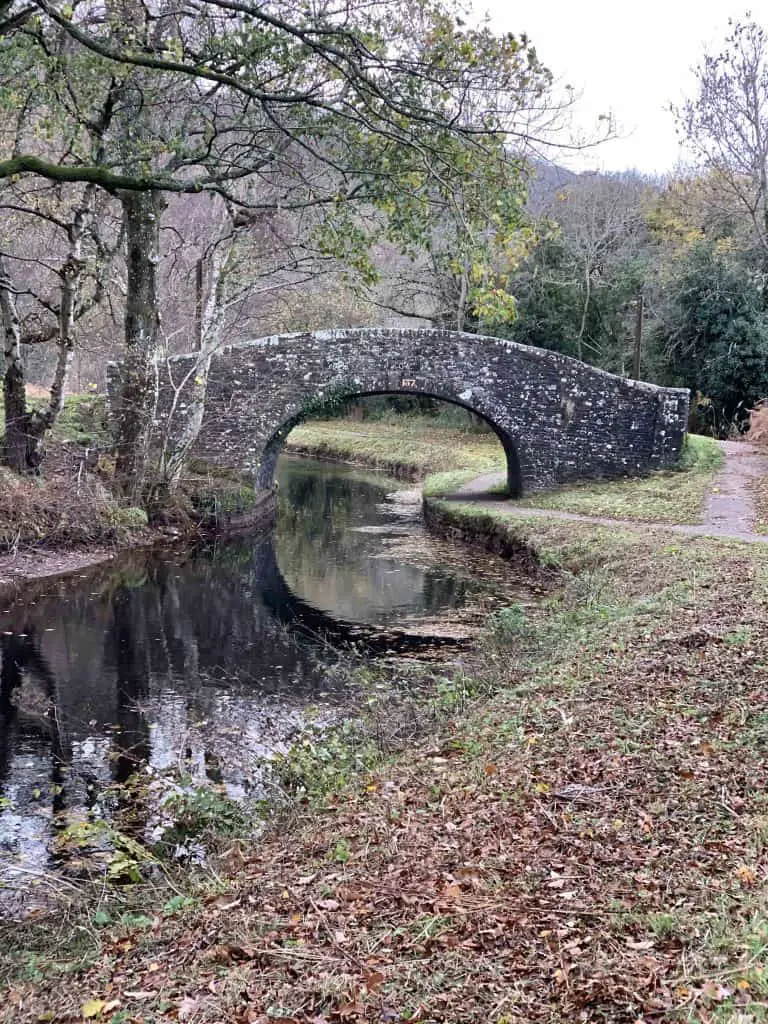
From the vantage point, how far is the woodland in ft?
23.2

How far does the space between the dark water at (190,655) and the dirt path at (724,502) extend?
202 cm

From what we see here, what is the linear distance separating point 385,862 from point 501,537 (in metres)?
12.3

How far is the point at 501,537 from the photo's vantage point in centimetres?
1631

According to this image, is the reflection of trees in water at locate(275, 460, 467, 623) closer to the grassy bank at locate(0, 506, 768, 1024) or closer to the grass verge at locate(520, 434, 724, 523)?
the grass verge at locate(520, 434, 724, 523)

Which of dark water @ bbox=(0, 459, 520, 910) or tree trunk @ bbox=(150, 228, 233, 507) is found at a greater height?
tree trunk @ bbox=(150, 228, 233, 507)

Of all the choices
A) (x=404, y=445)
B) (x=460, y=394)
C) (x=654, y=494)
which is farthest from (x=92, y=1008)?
(x=404, y=445)

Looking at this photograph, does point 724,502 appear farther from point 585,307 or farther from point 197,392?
point 585,307

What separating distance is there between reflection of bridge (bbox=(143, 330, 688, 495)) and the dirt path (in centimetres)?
131

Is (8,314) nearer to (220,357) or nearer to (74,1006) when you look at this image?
(220,357)

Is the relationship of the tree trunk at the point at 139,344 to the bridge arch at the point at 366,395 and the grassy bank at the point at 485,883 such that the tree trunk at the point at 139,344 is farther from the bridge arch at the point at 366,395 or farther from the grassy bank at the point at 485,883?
the grassy bank at the point at 485,883

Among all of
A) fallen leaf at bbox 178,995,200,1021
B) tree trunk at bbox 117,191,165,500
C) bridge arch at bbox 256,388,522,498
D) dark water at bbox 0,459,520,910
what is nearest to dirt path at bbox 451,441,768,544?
bridge arch at bbox 256,388,522,498

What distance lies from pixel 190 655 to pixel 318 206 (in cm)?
664

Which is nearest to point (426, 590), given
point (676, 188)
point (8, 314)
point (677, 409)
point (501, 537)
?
point (501, 537)

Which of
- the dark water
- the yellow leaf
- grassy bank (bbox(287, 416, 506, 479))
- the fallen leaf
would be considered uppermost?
grassy bank (bbox(287, 416, 506, 479))
